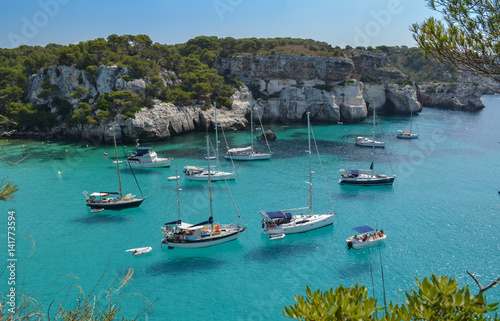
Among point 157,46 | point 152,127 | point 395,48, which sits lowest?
point 152,127

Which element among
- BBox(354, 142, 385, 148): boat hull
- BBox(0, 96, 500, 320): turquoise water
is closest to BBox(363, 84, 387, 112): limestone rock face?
BBox(354, 142, 385, 148): boat hull

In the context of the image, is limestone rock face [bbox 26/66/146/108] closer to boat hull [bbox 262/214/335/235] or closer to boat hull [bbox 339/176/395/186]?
boat hull [bbox 339/176/395/186]

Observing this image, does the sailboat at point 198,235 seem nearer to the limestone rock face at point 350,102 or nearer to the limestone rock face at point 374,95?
the limestone rock face at point 350,102

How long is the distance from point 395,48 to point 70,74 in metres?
161

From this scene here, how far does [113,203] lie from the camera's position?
34344 mm

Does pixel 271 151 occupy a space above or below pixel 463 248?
above

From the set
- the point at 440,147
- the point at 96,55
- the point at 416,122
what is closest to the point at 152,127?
the point at 96,55

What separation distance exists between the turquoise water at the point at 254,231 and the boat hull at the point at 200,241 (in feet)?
1.83

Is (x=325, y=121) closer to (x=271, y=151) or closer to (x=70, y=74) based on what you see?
(x=271, y=151)

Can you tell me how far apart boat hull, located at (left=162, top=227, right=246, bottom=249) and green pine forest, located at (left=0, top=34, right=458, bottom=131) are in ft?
133

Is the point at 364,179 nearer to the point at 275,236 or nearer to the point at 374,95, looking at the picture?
the point at 275,236

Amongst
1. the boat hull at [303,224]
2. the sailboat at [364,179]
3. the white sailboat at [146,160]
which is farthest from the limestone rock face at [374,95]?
the boat hull at [303,224]

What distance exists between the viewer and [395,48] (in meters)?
178

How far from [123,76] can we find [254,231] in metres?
51.2
